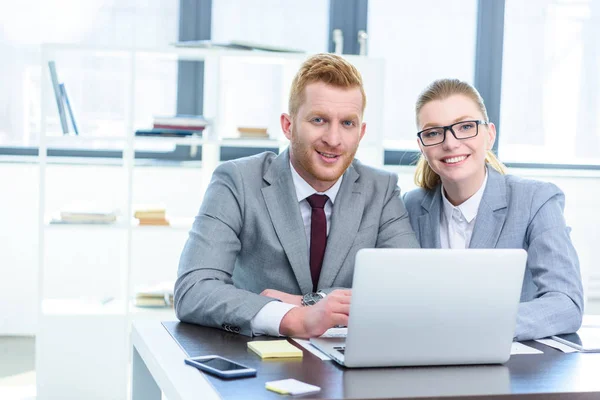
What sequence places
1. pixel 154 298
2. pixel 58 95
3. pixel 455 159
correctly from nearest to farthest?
1. pixel 455 159
2. pixel 58 95
3. pixel 154 298

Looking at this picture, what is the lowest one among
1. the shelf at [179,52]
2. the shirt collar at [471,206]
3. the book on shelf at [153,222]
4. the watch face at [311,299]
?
the book on shelf at [153,222]

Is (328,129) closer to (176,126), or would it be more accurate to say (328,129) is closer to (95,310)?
(176,126)

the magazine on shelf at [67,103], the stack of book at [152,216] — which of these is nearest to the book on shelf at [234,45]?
the magazine on shelf at [67,103]

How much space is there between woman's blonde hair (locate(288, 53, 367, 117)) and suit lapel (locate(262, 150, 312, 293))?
0.65 feet

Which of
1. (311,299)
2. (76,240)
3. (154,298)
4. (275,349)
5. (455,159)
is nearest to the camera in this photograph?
(275,349)

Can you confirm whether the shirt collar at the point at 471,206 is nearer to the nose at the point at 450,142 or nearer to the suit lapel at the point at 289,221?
the nose at the point at 450,142

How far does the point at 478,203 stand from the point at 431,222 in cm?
14

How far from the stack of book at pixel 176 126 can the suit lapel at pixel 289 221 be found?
170cm

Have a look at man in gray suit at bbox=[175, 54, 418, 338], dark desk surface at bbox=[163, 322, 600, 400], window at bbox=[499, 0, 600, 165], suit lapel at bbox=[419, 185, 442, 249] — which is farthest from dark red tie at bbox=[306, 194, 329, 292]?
window at bbox=[499, 0, 600, 165]

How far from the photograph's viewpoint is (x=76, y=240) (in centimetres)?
469

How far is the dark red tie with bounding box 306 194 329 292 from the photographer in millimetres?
2242

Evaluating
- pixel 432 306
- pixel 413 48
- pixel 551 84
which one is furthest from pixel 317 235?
pixel 551 84

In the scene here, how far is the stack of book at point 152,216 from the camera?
3.93 m

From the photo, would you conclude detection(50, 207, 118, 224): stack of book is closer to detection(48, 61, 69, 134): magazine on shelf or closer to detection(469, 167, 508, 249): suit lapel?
detection(48, 61, 69, 134): magazine on shelf
